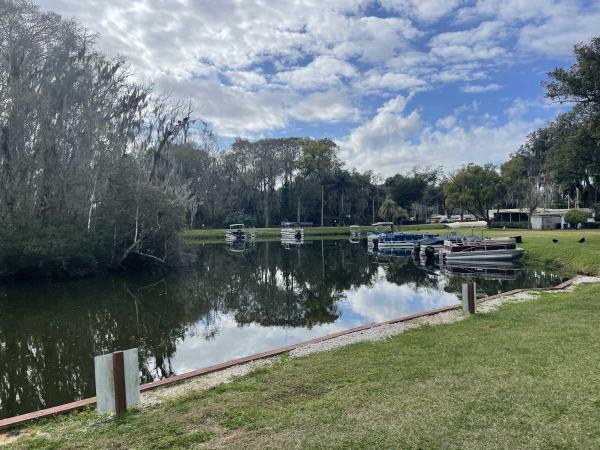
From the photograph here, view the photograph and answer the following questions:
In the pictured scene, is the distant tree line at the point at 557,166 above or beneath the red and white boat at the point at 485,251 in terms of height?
above

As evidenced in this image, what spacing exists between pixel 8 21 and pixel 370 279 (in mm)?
26201

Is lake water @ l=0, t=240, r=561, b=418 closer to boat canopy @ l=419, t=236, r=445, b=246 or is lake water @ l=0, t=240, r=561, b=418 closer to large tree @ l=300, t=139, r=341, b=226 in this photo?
boat canopy @ l=419, t=236, r=445, b=246

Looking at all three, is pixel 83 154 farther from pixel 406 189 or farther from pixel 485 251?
pixel 406 189

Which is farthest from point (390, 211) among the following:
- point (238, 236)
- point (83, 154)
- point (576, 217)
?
point (83, 154)

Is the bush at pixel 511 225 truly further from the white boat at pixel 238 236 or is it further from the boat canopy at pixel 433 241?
the white boat at pixel 238 236

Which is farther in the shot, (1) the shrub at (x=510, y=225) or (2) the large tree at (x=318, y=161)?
(2) the large tree at (x=318, y=161)

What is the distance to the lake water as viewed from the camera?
9820mm

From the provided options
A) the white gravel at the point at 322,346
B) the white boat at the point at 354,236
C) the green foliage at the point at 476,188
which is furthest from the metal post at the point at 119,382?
the green foliage at the point at 476,188

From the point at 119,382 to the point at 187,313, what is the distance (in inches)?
418

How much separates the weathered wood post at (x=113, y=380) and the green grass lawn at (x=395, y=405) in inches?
8.4

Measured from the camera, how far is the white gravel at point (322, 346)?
6668 mm

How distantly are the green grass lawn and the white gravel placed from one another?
364 mm

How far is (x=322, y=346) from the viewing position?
898cm

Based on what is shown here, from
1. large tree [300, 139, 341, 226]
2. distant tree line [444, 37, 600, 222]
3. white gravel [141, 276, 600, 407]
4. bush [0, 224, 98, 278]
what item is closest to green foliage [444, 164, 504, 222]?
distant tree line [444, 37, 600, 222]
